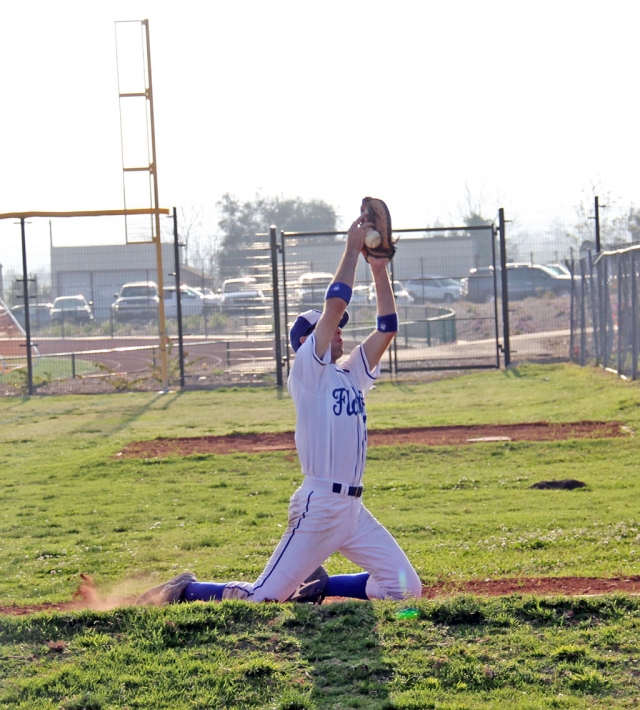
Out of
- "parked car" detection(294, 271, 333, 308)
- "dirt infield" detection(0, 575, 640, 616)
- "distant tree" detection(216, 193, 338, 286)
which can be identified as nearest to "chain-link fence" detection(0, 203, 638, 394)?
"parked car" detection(294, 271, 333, 308)

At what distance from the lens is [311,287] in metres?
19.1

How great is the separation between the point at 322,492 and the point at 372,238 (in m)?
1.31

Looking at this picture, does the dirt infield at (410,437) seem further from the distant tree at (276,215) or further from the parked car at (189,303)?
the distant tree at (276,215)

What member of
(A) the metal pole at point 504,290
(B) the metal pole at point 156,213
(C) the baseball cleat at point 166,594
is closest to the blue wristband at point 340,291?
(C) the baseball cleat at point 166,594

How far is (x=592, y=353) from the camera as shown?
1788 cm

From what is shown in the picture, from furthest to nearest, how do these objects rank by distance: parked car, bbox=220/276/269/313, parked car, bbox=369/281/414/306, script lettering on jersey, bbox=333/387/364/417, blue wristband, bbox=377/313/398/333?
parked car, bbox=369/281/414/306
parked car, bbox=220/276/269/313
blue wristband, bbox=377/313/398/333
script lettering on jersey, bbox=333/387/364/417

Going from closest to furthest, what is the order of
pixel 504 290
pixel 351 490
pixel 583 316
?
pixel 351 490 < pixel 583 316 < pixel 504 290

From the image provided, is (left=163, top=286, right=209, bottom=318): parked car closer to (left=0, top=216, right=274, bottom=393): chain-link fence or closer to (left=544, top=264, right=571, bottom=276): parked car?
(left=0, top=216, right=274, bottom=393): chain-link fence

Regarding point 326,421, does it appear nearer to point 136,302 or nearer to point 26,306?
point 26,306

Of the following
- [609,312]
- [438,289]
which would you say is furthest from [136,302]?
[609,312]

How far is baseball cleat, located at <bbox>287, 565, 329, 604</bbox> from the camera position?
4.88 m

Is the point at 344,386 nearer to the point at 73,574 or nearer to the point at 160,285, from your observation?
the point at 73,574

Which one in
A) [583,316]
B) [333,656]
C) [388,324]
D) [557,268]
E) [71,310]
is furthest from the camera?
[557,268]

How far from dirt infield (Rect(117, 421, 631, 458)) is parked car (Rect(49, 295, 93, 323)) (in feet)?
27.5
